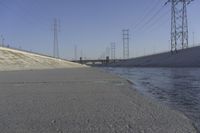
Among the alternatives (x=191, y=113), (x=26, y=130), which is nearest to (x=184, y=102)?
(x=191, y=113)

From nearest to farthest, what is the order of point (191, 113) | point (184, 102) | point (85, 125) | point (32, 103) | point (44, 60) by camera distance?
point (85, 125), point (191, 113), point (32, 103), point (184, 102), point (44, 60)

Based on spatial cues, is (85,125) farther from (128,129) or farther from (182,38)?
(182,38)

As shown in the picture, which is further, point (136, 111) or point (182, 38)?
point (182, 38)

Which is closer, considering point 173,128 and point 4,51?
point 173,128

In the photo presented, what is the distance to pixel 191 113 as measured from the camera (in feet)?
47.0

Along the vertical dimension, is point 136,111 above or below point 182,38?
below

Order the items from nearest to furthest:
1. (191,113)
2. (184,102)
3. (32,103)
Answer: (191,113)
(32,103)
(184,102)

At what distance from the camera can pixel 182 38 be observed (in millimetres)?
117438

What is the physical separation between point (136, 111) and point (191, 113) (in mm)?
2191

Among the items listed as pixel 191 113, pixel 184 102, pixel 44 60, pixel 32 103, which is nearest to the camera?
pixel 191 113

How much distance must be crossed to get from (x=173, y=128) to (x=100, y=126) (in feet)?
6.05

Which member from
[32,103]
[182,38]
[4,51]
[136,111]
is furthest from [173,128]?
[182,38]

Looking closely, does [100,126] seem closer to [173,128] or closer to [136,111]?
[173,128]

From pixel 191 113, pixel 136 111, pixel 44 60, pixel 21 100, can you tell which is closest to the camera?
pixel 136 111
